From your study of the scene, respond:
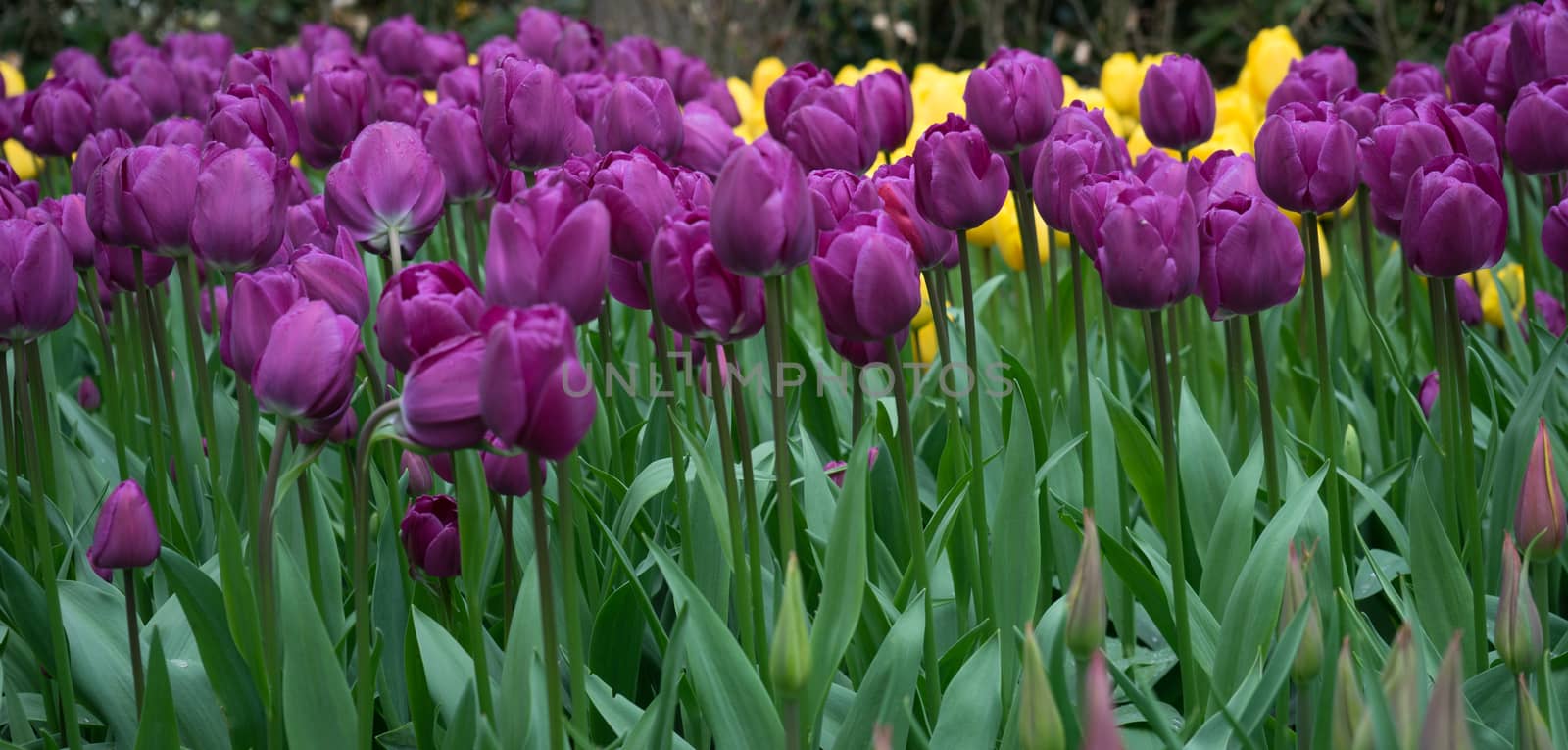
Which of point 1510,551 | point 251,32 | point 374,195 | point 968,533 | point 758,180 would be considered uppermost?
point 758,180

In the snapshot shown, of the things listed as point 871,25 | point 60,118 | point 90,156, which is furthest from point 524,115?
point 871,25

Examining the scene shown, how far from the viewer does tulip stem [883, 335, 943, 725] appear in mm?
1338

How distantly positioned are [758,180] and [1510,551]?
0.67 meters

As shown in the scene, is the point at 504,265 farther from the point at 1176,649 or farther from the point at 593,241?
the point at 1176,649

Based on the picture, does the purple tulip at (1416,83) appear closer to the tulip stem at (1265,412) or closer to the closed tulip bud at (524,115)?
the tulip stem at (1265,412)

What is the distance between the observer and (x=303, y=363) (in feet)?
3.93

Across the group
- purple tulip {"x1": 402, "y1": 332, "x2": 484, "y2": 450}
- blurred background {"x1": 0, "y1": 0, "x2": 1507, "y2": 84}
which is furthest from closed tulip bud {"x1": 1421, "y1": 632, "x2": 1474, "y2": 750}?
blurred background {"x1": 0, "y1": 0, "x2": 1507, "y2": 84}

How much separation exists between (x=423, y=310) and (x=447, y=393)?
0.12m

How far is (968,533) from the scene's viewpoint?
1.72 meters

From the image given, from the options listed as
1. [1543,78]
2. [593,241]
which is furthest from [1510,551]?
[1543,78]

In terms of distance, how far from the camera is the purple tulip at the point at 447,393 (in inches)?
40.1

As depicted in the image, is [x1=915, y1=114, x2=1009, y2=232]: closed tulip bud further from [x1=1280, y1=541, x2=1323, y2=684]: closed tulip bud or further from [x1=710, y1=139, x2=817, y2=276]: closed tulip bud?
[x1=1280, y1=541, x2=1323, y2=684]: closed tulip bud

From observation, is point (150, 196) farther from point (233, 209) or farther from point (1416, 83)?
point (1416, 83)

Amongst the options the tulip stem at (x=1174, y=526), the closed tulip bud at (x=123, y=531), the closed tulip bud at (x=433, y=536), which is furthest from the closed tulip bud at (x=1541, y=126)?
the closed tulip bud at (x=123, y=531)
